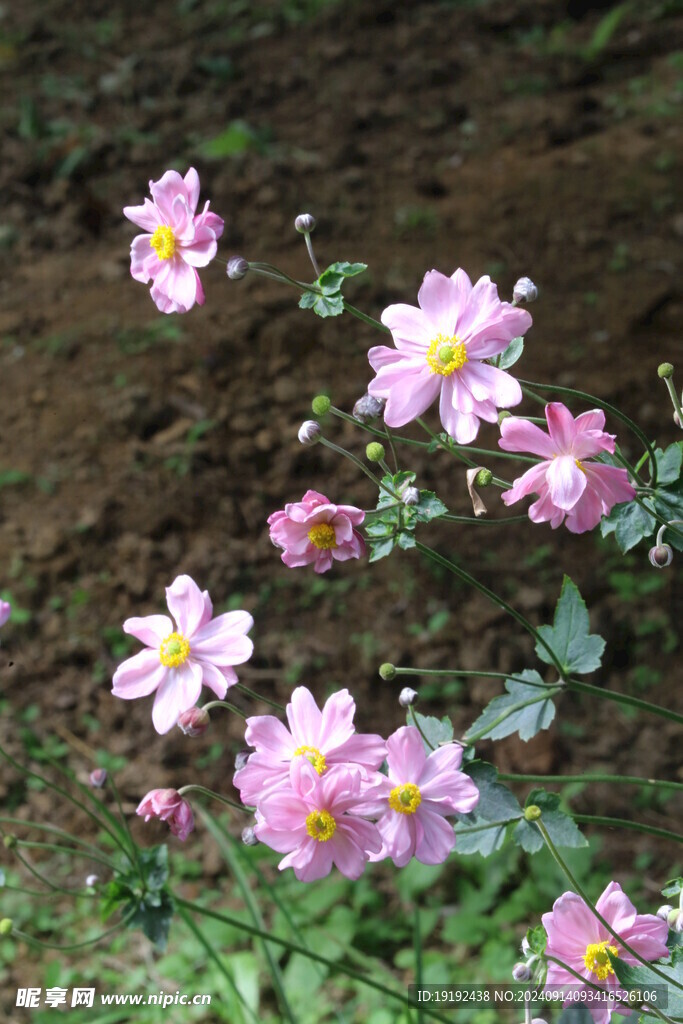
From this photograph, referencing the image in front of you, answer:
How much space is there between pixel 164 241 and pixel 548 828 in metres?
0.93

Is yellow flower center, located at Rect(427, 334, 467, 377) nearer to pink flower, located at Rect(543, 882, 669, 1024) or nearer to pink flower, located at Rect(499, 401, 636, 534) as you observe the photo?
pink flower, located at Rect(499, 401, 636, 534)

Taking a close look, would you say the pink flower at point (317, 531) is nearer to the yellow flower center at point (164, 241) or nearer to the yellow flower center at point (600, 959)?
the yellow flower center at point (164, 241)

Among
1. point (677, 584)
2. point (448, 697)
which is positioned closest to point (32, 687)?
point (448, 697)

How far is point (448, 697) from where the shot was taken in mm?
2588

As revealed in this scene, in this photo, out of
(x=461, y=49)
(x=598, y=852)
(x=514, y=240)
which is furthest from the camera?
(x=461, y=49)

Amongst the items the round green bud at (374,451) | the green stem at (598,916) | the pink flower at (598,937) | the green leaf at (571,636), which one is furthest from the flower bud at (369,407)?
the pink flower at (598,937)

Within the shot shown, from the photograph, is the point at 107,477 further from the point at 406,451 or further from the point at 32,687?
the point at 406,451

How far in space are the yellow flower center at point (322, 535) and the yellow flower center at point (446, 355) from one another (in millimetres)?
222

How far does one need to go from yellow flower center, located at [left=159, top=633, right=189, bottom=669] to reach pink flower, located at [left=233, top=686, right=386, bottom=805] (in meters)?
0.16

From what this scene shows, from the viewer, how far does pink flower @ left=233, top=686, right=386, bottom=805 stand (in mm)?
1038

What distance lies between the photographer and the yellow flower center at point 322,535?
1095 millimetres

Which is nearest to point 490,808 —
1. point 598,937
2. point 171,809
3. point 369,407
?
point 598,937

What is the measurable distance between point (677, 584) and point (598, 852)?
2.64ft

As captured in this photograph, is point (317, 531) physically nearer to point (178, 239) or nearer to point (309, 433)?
point (309, 433)
